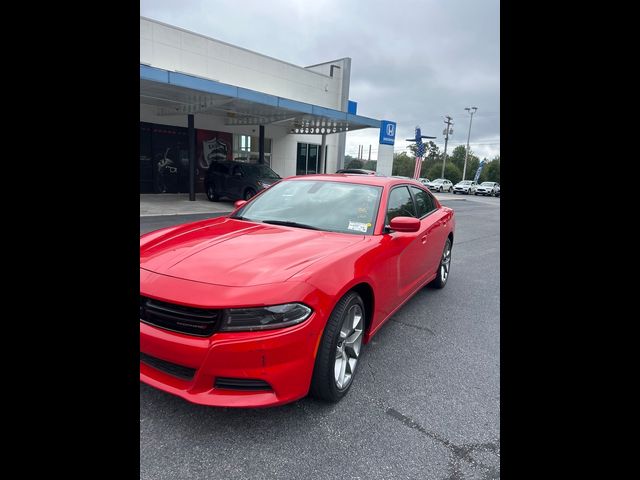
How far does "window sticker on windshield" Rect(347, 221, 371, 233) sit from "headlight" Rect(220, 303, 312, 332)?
122 centimetres

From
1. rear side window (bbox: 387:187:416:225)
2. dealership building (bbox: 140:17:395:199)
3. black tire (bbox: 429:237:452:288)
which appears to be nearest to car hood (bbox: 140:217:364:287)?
rear side window (bbox: 387:187:416:225)

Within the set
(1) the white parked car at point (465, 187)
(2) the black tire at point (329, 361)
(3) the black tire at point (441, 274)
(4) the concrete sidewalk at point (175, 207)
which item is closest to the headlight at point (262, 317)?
(2) the black tire at point (329, 361)

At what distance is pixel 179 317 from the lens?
2.12 m

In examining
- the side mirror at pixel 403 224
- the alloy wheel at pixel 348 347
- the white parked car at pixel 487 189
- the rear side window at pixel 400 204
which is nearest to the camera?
the alloy wheel at pixel 348 347

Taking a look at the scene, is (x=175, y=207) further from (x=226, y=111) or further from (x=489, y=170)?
(x=489, y=170)

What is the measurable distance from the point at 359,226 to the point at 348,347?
105 cm

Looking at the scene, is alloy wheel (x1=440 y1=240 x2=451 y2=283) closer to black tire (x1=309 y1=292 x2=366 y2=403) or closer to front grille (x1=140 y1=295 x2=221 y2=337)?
black tire (x1=309 y1=292 x2=366 y2=403)

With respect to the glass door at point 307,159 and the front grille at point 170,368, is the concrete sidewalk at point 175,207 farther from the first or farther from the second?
the front grille at point 170,368

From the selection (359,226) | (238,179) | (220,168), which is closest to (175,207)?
(238,179)

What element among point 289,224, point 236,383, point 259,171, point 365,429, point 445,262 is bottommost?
point 365,429

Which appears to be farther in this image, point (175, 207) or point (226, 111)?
point (226, 111)

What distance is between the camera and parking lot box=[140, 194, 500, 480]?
6.51 feet

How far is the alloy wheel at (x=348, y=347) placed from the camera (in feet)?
8.35
